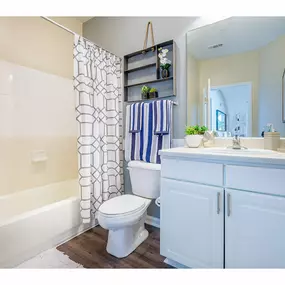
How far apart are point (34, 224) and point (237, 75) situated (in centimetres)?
212

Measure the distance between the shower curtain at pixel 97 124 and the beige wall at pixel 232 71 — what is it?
945mm

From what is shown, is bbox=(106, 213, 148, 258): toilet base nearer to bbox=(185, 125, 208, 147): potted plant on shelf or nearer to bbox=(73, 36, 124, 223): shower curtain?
bbox=(73, 36, 124, 223): shower curtain

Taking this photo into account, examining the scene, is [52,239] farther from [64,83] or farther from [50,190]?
[64,83]

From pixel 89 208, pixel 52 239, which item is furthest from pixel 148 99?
pixel 52 239

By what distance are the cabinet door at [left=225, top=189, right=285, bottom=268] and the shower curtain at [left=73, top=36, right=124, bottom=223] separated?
1257 mm

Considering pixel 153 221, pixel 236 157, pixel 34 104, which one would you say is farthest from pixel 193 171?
pixel 34 104

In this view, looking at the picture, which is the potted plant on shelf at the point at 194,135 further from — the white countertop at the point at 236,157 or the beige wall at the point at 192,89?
the white countertop at the point at 236,157

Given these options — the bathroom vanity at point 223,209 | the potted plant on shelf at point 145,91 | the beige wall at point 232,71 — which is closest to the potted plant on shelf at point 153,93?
the potted plant on shelf at point 145,91

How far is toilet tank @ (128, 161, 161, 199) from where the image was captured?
1.75m

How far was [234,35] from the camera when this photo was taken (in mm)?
1627

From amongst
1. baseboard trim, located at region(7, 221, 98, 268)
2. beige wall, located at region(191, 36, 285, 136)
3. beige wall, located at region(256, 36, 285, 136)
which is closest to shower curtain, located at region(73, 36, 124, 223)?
baseboard trim, located at region(7, 221, 98, 268)

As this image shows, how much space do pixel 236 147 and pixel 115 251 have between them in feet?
4.31

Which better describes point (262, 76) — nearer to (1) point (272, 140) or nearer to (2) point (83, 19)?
(1) point (272, 140)

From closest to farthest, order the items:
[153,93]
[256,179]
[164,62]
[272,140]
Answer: [256,179]
[272,140]
[164,62]
[153,93]
